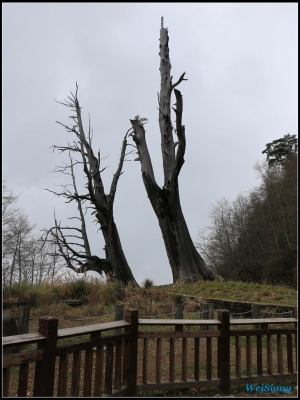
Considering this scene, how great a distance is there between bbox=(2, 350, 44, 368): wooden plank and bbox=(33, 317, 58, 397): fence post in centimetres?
7

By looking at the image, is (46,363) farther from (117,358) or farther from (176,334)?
(176,334)

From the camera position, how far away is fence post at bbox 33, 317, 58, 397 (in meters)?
3.17

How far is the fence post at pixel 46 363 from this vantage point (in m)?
3.17

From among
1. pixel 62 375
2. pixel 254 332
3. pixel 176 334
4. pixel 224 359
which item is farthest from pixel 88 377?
pixel 254 332

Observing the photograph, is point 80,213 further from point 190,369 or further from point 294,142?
point 294,142

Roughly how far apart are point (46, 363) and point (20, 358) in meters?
0.30

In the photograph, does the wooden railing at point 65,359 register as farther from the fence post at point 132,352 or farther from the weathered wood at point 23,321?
the weathered wood at point 23,321

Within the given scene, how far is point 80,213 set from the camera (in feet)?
64.8

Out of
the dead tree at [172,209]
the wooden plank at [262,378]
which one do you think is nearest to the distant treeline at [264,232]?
the dead tree at [172,209]

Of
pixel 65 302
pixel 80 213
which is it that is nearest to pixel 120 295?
pixel 65 302

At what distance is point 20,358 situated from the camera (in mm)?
2971

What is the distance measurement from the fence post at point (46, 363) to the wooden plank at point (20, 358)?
0.22ft

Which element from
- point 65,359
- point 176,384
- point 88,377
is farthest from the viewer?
point 176,384

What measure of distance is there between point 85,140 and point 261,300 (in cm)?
1080
